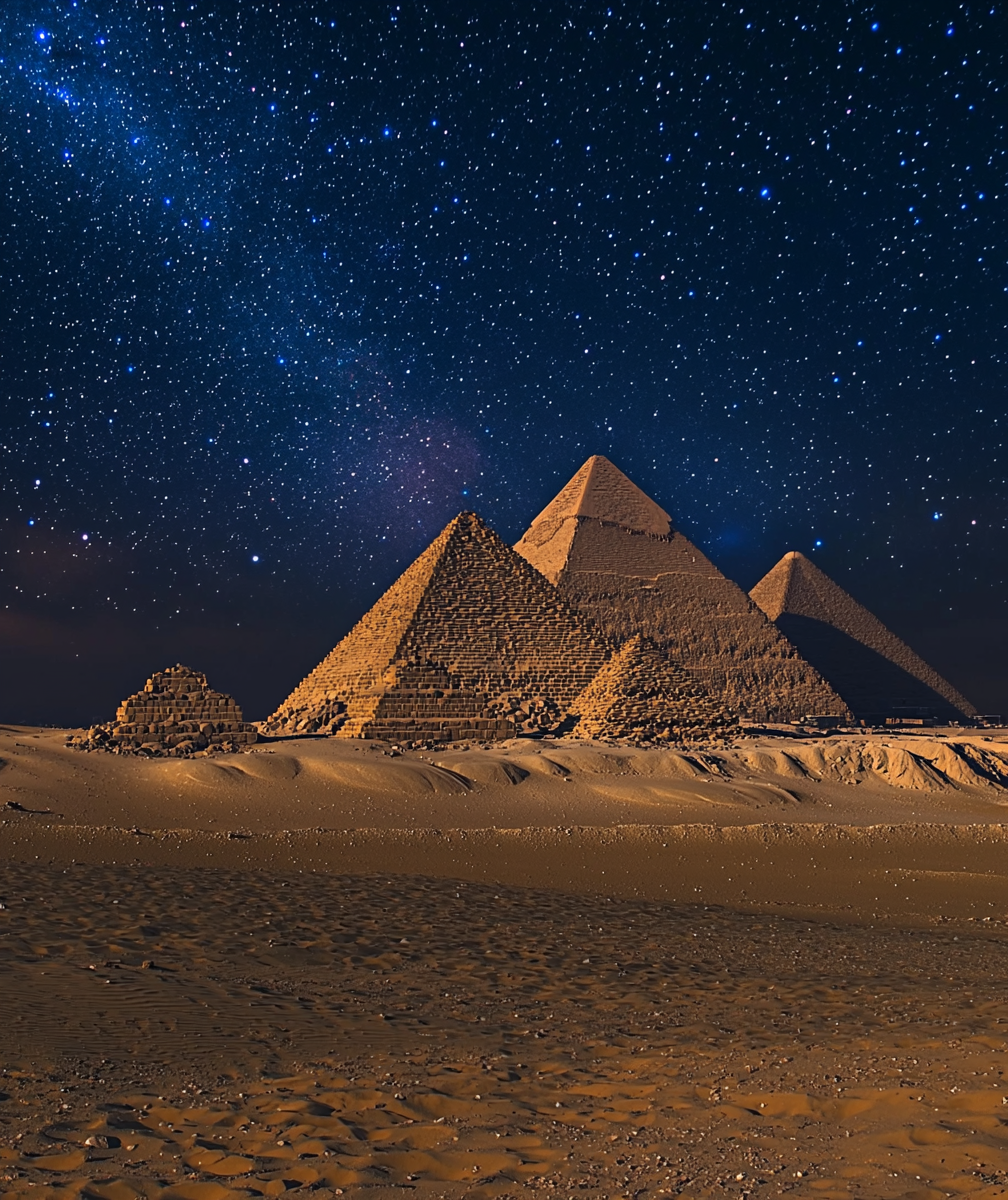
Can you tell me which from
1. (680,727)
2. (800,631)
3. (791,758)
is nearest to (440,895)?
(791,758)

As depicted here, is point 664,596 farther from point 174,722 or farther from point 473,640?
point 174,722

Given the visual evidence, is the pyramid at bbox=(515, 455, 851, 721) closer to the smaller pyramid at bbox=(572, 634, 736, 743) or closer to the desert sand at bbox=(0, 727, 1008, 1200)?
the smaller pyramid at bbox=(572, 634, 736, 743)

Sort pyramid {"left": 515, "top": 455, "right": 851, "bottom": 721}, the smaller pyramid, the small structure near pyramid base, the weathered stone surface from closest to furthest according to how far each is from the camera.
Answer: the small structure near pyramid base
the smaller pyramid
the weathered stone surface
pyramid {"left": 515, "top": 455, "right": 851, "bottom": 721}

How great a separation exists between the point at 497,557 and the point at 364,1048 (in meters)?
42.0

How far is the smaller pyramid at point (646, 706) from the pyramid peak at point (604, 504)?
30.4 metres

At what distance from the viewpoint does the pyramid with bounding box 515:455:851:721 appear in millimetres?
60156

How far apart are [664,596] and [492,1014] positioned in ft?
190

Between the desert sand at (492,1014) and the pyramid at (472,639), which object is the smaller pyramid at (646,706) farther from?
the desert sand at (492,1014)

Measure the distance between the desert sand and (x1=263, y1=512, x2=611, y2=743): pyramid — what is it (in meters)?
22.8

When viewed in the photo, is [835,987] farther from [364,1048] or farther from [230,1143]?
[230,1143]

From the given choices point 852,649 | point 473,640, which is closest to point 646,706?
point 473,640

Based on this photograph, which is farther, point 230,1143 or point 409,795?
point 409,795

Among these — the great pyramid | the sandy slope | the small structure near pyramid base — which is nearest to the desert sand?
the sandy slope

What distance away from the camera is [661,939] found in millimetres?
7539
